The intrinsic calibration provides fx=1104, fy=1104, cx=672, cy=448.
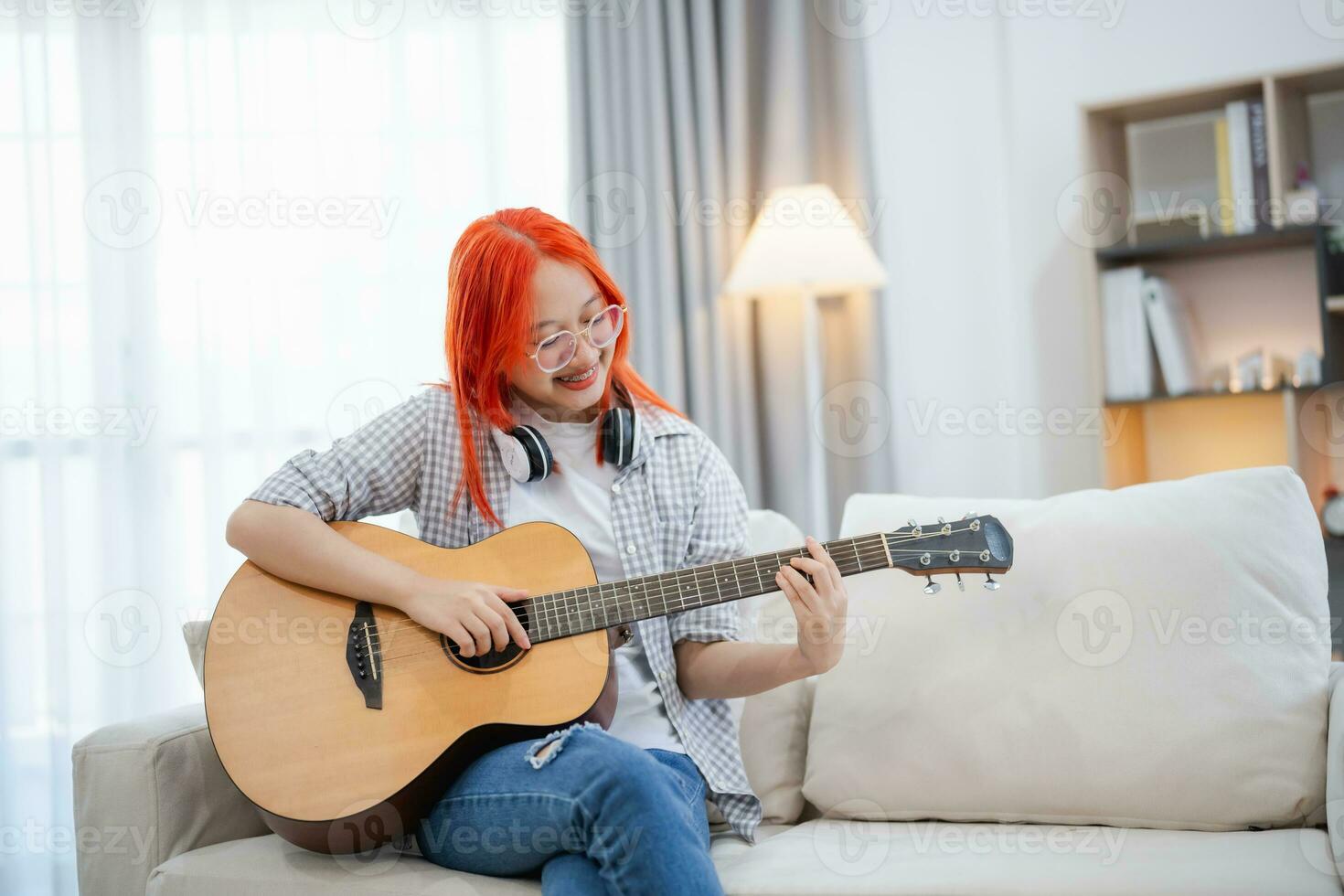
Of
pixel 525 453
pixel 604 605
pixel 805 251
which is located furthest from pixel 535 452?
pixel 805 251

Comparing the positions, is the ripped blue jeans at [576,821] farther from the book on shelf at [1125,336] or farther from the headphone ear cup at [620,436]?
the book on shelf at [1125,336]

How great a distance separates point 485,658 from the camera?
1.33 meters

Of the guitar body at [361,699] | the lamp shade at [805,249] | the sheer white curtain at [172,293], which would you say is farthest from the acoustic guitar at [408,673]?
the sheer white curtain at [172,293]

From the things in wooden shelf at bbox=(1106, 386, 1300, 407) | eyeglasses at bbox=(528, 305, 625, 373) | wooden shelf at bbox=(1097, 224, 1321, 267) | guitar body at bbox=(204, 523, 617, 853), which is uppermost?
wooden shelf at bbox=(1097, 224, 1321, 267)

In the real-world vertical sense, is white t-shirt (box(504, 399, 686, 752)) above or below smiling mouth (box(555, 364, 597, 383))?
below

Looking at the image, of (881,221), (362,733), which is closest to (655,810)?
(362,733)

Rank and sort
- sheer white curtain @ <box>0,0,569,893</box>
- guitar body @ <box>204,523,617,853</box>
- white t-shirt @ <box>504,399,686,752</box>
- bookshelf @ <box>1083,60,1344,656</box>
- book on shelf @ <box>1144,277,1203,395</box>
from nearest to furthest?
guitar body @ <box>204,523,617,853</box>, white t-shirt @ <box>504,399,686,752</box>, bookshelf @ <box>1083,60,1344,656</box>, book on shelf @ <box>1144,277,1203,395</box>, sheer white curtain @ <box>0,0,569,893</box>

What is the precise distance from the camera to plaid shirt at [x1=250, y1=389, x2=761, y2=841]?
1.45m

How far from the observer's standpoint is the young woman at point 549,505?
4.36ft

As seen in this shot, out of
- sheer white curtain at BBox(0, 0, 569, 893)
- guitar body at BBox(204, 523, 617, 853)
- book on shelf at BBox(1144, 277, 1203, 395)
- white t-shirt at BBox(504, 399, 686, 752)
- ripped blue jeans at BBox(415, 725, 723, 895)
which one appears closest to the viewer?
ripped blue jeans at BBox(415, 725, 723, 895)

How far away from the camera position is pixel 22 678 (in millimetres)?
2695

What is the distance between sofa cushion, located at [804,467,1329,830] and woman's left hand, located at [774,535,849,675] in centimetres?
21

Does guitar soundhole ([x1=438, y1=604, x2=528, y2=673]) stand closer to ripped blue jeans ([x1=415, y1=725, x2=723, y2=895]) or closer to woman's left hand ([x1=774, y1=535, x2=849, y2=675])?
ripped blue jeans ([x1=415, y1=725, x2=723, y2=895])

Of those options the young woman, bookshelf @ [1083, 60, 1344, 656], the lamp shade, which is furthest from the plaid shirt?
bookshelf @ [1083, 60, 1344, 656]
